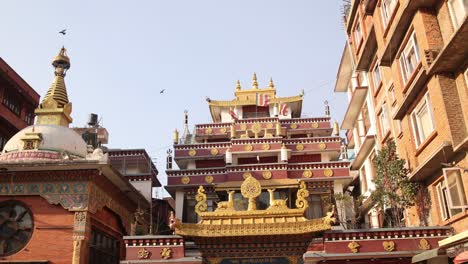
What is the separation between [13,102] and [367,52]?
1056 inches

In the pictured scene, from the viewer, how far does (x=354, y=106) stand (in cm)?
3253

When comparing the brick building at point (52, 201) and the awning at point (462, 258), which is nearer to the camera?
the awning at point (462, 258)

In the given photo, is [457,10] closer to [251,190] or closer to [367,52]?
[251,190]

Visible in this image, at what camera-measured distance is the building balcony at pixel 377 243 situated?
61.7 feet

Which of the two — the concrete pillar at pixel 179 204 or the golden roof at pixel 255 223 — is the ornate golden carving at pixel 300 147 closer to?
the concrete pillar at pixel 179 204

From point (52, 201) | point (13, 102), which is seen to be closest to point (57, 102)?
point (52, 201)

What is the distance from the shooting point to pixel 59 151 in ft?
79.7

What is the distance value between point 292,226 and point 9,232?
13955mm

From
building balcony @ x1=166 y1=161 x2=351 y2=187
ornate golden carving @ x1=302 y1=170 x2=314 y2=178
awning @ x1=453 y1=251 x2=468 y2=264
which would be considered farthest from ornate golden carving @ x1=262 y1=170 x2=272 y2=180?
awning @ x1=453 y1=251 x2=468 y2=264

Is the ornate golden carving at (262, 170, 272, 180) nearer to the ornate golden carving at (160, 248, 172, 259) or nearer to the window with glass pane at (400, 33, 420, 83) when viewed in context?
the window with glass pane at (400, 33, 420, 83)

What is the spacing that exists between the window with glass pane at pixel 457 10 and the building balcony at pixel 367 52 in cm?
840

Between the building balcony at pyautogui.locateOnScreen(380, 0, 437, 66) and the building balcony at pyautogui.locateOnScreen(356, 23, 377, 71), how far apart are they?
3.56 metres

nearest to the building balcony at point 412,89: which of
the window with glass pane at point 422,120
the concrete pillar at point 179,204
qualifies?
the window with glass pane at point 422,120

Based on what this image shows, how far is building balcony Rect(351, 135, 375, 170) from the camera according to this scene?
29.2 metres
